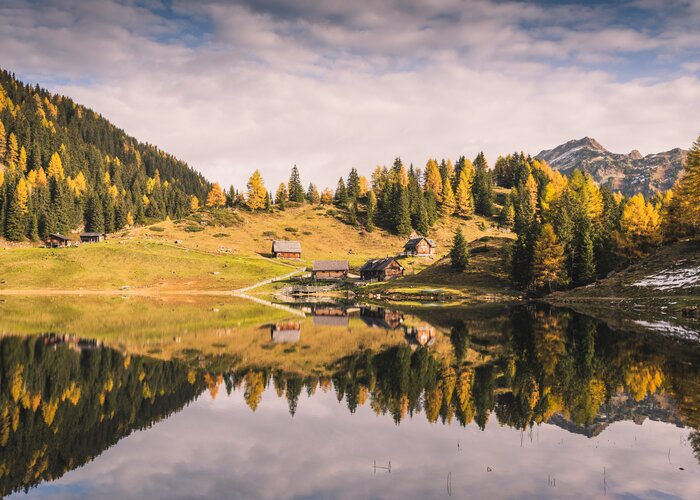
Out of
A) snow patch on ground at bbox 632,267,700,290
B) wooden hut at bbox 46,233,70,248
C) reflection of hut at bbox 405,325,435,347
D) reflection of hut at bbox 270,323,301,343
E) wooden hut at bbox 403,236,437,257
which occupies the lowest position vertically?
reflection of hut at bbox 270,323,301,343

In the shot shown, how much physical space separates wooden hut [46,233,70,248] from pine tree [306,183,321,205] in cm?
8391

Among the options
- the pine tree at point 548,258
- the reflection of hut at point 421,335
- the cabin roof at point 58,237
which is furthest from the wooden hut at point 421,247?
the cabin roof at point 58,237

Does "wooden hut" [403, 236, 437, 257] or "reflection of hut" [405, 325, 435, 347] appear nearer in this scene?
"reflection of hut" [405, 325, 435, 347]

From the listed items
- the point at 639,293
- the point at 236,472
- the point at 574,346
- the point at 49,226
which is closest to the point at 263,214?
the point at 49,226

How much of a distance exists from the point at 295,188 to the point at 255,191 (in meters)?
20.3

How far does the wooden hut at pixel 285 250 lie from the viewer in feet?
449

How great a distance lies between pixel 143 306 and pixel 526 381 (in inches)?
2447

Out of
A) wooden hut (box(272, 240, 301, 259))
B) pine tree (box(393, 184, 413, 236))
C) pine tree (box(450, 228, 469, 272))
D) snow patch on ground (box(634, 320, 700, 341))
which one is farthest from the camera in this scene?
pine tree (box(393, 184, 413, 236))

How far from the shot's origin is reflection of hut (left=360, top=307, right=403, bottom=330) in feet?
170

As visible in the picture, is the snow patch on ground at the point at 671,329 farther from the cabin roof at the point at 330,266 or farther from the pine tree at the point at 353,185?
the pine tree at the point at 353,185

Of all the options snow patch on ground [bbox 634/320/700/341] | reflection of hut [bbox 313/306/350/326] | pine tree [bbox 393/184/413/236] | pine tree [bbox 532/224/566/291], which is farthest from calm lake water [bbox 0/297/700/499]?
pine tree [bbox 393/184/413/236]

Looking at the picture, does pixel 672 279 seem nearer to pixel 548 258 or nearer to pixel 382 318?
pixel 548 258

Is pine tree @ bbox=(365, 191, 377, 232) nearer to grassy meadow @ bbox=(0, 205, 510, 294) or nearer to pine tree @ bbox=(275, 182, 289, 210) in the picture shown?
grassy meadow @ bbox=(0, 205, 510, 294)

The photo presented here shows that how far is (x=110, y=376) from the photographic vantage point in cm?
2688
